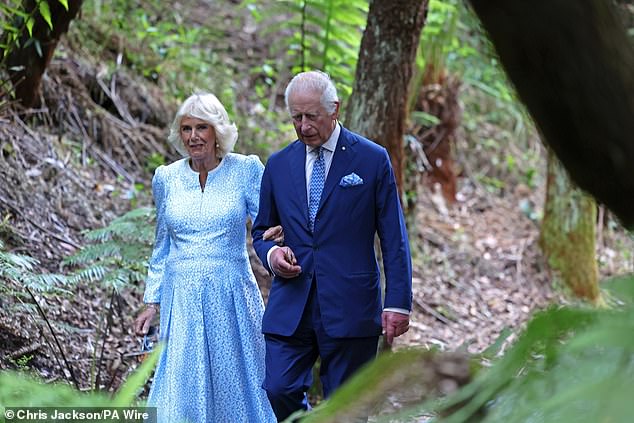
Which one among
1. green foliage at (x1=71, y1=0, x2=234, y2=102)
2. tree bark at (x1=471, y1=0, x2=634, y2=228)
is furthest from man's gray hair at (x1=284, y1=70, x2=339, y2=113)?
green foliage at (x1=71, y1=0, x2=234, y2=102)

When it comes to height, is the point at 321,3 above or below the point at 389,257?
above

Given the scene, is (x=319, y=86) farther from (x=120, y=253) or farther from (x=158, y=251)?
(x=120, y=253)

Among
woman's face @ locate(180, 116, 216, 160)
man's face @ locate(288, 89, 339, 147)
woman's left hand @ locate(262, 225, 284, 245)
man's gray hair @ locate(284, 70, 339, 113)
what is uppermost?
man's gray hair @ locate(284, 70, 339, 113)

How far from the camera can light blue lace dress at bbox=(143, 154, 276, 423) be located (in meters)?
5.08

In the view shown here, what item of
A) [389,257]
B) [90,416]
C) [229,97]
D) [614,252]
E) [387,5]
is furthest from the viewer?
[614,252]

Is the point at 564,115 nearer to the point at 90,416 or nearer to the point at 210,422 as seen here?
the point at 90,416

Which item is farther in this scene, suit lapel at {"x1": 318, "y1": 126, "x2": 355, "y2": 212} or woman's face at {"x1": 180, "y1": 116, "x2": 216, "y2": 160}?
woman's face at {"x1": 180, "y1": 116, "x2": 216, "y2": 160}

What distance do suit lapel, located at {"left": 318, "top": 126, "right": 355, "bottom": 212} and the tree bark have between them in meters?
3.31

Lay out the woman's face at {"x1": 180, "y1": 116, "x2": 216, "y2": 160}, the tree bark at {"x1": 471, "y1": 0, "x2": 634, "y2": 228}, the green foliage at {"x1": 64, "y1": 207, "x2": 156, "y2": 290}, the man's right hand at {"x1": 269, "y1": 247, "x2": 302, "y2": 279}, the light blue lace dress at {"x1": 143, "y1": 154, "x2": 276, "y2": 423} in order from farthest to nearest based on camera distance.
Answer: the green foliage at {"x1": 64, "y1": 207, "x2": 156, "y2": 290} → the woman's face at {"x1": 180, "y1": 116, "x2": 216, "y2": 160} → the light blue lace dress at {"x1": 143, "y1": 154, "x2": 276, "y2": 423} → the man's right hand at {"x1": 269, "y1": 247, "x2": 302, "y2": 279} → the tree bark at {"x1": 471, "y1": 0, "x2": 634, "y2": 228}

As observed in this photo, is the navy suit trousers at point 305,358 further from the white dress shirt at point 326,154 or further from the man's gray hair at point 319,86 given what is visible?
the man's gray hair at point 319,86

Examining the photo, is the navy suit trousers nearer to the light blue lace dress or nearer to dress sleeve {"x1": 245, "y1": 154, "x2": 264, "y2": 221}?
the light blue lace dress

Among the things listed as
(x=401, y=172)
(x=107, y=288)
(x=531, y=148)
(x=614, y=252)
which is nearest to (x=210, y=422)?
(x=107, y=288)

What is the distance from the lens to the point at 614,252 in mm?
12336

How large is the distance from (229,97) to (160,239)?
5.07 m
